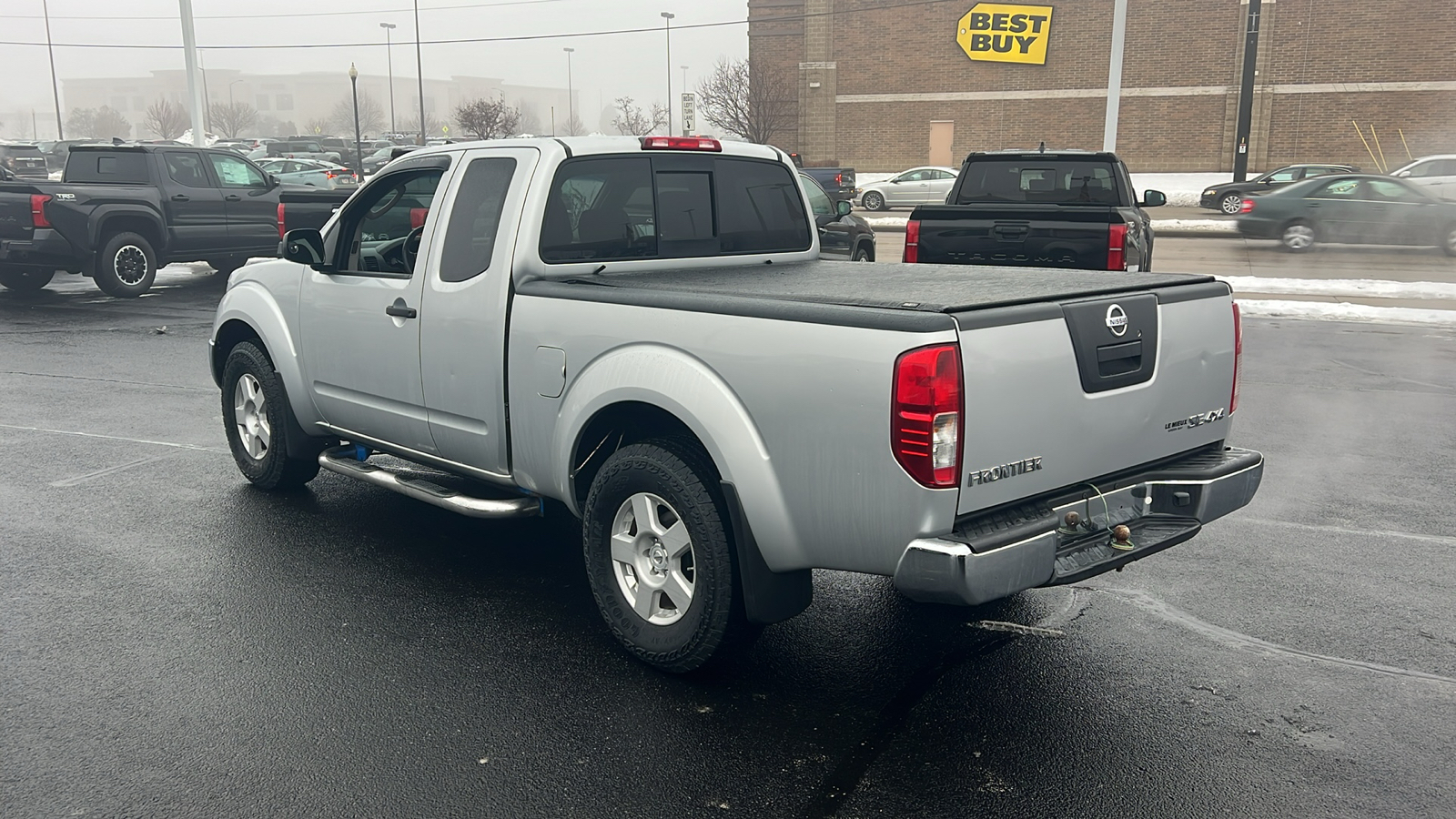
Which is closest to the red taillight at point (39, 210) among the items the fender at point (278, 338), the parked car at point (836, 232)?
the parked car at point (836, 232)

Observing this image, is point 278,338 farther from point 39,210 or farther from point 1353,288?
point 1353,288

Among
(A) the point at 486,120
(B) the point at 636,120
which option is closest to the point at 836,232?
(A) the point at 486,120

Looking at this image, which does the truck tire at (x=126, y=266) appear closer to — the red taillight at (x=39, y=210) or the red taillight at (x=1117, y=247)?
the red taillight at (x=39, y=210)

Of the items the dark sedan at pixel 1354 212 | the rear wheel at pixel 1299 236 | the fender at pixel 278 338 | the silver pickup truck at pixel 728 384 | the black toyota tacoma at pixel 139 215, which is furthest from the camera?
the rear wheel at pixel 1299 236

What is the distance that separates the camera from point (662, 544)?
4191 mm

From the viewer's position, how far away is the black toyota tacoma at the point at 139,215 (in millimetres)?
15164

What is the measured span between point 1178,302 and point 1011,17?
45633 millimetres

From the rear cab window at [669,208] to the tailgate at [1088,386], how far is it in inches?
82.2

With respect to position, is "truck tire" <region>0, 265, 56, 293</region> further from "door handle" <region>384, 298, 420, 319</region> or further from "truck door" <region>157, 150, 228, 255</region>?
"door handle" <region>384, 298, 420, 319</region>

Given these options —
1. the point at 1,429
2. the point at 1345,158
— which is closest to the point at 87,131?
the point at 1345,158

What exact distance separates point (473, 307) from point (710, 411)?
1458 mm

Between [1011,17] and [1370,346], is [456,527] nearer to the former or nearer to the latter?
[1370,346]

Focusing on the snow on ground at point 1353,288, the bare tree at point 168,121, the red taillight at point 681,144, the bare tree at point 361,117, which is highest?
the bare tree at point 361,117

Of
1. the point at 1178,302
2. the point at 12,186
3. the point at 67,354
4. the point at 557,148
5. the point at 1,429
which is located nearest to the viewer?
the point at 1178,302
